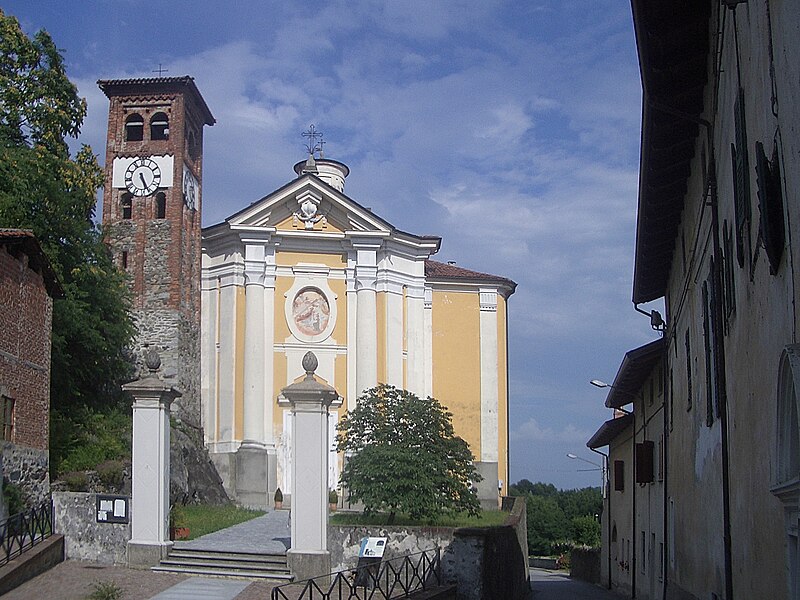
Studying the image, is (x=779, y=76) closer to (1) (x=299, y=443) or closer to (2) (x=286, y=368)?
(1) (x=299, y=443)

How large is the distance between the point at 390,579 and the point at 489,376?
85.9ft

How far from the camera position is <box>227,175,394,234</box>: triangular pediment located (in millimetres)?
40906

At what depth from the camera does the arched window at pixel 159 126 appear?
39844 mm

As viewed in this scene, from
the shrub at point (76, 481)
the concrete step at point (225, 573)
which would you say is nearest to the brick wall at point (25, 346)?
the shrub at point (76, 481)

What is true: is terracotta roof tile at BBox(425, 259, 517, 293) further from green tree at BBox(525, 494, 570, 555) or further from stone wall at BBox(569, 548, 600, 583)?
green tree at BBox(525, 494, 570, 555)

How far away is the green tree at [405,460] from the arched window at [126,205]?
1904 centimetres

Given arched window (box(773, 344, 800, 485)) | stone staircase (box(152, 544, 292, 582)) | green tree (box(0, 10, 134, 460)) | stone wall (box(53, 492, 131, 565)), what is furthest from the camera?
green tree (box(0, 10, 134, 460))

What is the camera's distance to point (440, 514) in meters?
21.2

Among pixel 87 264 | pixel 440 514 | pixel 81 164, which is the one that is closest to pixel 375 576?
pixel 440 514

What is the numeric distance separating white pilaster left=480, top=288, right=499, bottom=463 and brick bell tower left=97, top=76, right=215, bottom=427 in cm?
1159

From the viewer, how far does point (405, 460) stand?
21047mm

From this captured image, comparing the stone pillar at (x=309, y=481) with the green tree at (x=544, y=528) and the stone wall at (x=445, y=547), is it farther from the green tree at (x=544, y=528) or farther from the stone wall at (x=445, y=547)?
the green tree at (x=544, y=528)

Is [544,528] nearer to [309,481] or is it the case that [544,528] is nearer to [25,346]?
[25,346]

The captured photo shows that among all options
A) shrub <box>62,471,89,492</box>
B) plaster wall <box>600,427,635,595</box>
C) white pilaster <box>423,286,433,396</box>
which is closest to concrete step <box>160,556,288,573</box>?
shrub <box>62,471,89,492</box>
